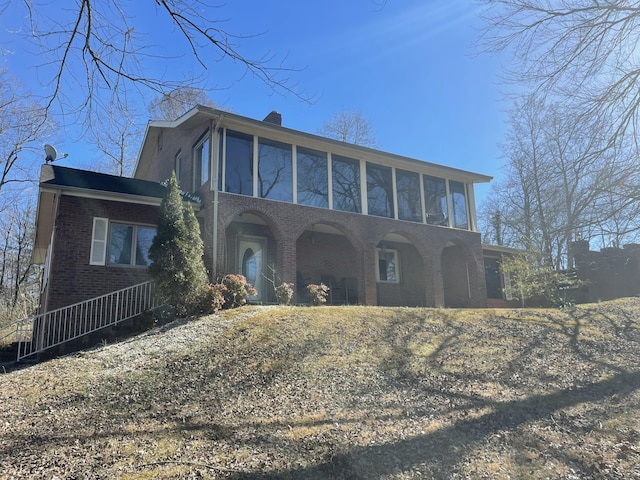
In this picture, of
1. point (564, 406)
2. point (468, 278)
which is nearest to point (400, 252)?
point (468, 278)

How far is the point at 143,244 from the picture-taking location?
1202 cm

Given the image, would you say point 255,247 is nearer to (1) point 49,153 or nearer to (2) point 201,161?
(2) point 201,161

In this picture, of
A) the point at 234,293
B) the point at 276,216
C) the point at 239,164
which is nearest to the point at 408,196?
the point at 276,216

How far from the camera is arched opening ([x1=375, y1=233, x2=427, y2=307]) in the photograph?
1689 cm

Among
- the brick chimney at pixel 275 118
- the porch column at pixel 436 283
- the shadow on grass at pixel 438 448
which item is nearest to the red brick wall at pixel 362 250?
the porch column at pixel 436 283

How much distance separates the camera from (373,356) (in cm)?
728

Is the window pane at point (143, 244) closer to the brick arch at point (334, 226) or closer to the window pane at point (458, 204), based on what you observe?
the brick arch at point (334, 226)

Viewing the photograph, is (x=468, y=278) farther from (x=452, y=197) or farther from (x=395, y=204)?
(x=395, y=204)

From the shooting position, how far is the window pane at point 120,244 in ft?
37.8

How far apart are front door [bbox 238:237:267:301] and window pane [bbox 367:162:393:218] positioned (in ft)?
11.9

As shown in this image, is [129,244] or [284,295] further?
[129,244]

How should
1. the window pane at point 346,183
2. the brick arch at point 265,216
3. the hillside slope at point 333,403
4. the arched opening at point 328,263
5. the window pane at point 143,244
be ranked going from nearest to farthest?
1. the hillside slope at point 333,403
2. the window pane at point 143,244
3. the brick arch at point 265,216
4. the window pane at point 346,183
5. the arched opening at point 328,263

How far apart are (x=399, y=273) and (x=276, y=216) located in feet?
21.4

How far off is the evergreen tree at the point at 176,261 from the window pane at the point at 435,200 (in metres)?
8.79
